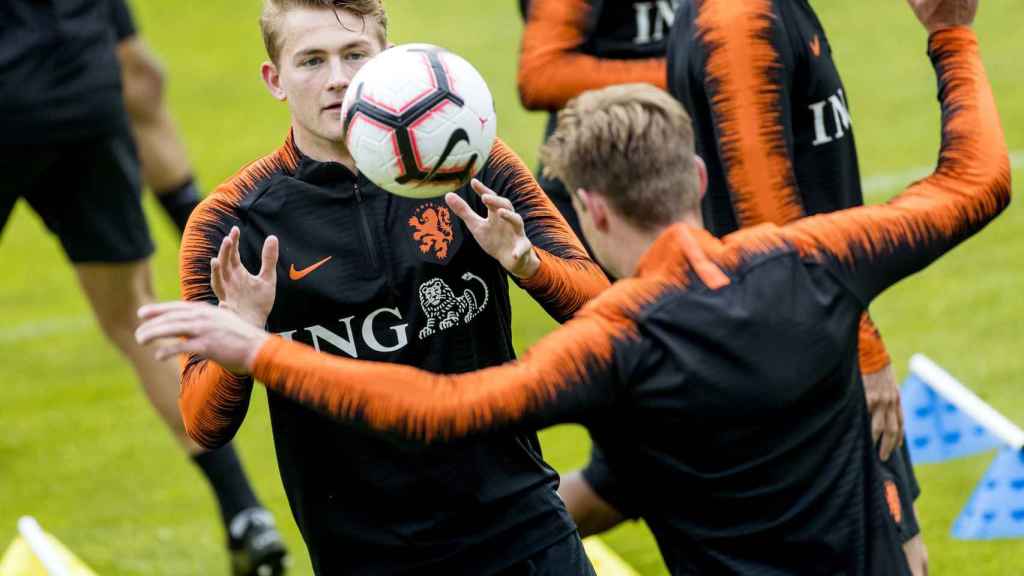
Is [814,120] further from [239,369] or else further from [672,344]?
[239,369]

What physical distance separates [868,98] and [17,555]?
8.10m

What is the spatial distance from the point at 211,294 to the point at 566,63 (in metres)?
2.14

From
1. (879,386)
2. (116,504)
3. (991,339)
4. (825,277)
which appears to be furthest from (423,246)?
(991,339)

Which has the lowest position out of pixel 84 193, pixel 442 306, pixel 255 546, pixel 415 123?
pixel 255 546

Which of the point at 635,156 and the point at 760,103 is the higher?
the point at 635,156

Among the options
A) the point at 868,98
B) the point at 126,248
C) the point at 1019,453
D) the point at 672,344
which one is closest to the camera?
the point at 672,344

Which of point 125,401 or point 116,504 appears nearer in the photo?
point 116,504

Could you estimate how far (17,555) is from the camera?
230 inches

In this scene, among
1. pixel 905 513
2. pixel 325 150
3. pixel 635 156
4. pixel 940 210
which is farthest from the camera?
pixel 905 513

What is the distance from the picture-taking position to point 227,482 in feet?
20.9

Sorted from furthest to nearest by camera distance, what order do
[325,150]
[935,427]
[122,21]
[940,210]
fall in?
1. [122,21]
2. [935,427]
3. [325,150]
4. [940,210]

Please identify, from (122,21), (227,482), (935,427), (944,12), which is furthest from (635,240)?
(122,21)

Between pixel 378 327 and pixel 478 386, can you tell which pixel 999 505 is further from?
pixel 478 386

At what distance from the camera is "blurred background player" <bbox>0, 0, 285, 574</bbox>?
21.4ft
